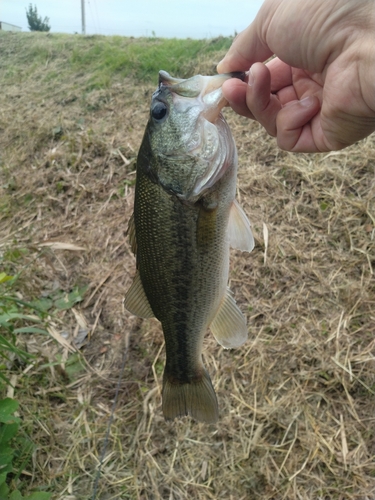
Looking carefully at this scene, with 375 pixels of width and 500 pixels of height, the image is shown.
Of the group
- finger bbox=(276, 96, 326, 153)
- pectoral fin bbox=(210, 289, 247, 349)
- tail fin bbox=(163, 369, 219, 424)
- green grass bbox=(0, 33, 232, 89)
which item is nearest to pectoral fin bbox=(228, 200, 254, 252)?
pectoral fin bbox=(210, 289, 247, 349)

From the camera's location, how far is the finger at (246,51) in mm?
1613

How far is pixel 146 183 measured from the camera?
4.78 feet

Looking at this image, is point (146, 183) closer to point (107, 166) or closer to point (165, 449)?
point (165, 449)

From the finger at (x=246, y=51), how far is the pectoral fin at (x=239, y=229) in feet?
2.08

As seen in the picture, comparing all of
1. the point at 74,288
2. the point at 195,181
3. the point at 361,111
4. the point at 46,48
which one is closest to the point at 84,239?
the point at 74,288

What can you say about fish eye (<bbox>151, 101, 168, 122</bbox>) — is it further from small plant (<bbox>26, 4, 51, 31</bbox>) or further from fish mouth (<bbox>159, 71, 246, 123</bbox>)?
small plant (<bbox>26, 4, 51, 31</bbox>)

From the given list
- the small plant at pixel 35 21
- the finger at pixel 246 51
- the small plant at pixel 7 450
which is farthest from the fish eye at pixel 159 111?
the small plant at pixel 35 21

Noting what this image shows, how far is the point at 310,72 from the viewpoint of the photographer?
5.36ft

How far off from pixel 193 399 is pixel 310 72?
1.47 metres

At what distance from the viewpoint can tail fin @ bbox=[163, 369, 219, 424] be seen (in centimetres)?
175

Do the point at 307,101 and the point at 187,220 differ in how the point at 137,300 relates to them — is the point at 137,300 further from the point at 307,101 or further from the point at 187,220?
the point at 307,101

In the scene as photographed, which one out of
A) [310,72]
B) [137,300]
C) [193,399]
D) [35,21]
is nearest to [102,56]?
[310,72]

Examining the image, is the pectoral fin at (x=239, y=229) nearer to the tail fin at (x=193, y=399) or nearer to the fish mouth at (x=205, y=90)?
the fish mouth at (x=205, y=90)

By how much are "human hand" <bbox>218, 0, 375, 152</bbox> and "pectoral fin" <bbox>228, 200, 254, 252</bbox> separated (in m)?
0.41
